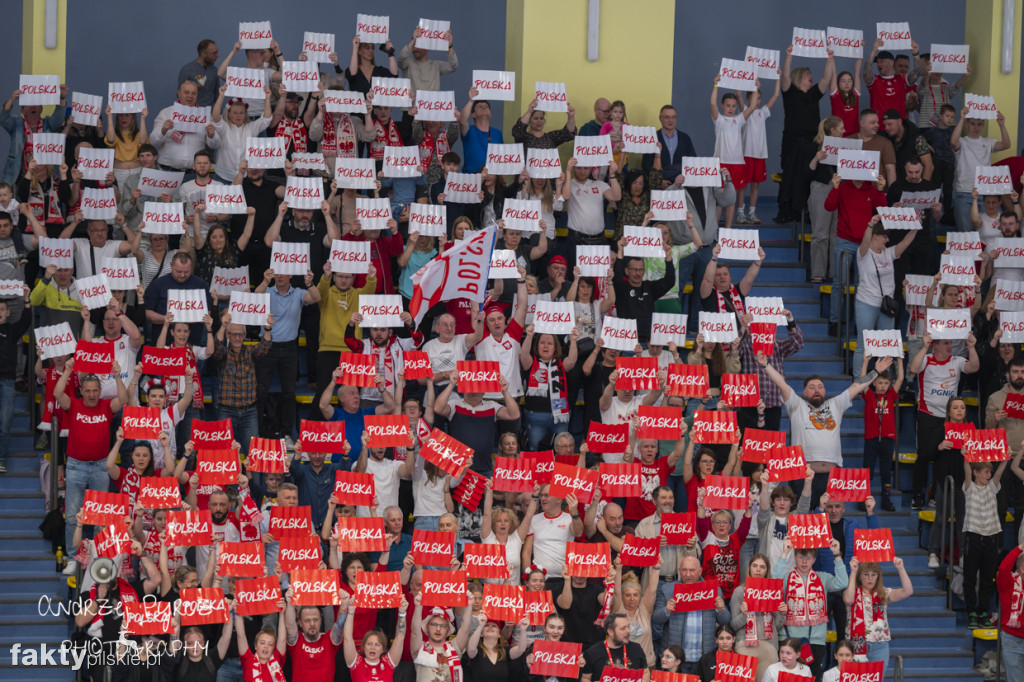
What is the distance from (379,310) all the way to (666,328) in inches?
102

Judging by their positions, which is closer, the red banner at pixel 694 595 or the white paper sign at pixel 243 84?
the red banner at pixel 694 595

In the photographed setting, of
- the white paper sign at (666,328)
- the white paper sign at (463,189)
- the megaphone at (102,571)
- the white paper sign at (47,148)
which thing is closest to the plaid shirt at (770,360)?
the white paper sign at (666,328)

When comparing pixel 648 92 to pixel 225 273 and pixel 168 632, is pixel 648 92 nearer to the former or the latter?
pixel 225 273

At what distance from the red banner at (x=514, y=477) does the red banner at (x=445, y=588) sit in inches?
45.3

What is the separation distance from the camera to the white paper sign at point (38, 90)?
54.3 ft

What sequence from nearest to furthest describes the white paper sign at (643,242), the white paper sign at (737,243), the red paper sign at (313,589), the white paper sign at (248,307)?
the red paper sign at (313,589) → the white paper sign at (248,307) → the white paper sign at (643,242) → the white paper sign at (737,243)

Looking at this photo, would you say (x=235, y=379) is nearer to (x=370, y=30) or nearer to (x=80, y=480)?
(x=80, y=480)

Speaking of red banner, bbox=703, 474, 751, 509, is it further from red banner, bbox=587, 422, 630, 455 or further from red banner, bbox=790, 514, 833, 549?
red banner, bbox=587, 422, 630, 455

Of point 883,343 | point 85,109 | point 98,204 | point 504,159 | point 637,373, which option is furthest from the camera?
point 85,109

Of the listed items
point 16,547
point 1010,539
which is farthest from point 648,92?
point 16,547

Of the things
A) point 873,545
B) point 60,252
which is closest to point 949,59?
point 873,545

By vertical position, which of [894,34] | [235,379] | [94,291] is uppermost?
[894,34]

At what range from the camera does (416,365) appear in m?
14.0

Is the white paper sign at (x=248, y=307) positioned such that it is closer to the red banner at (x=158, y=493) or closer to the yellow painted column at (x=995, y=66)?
the red banner at (x=158, y=493)
